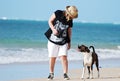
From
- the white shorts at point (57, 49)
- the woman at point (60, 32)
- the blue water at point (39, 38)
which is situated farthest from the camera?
the blue water at point (39, 38)

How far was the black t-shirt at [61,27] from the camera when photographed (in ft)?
39.4

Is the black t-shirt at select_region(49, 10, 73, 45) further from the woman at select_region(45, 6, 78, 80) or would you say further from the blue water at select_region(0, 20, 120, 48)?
the blue water at select_region(0, 20, 120, 48)

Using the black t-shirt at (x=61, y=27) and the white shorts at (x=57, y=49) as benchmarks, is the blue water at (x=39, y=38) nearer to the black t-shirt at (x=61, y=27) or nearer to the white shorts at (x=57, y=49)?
the white shorts at (x=57, y=49)

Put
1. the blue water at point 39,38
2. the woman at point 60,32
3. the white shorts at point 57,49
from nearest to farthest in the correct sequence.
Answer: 1. the woman at point 60,32
2. the white shorts at point 57,49
3. the blue water at point 39,38

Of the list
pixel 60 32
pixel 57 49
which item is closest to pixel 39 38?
pixel 57 49

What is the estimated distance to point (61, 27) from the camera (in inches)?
474

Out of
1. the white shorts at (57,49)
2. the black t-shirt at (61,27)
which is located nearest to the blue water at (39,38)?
the white shorts at (57,49)

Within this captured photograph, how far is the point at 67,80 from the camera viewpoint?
12219mm

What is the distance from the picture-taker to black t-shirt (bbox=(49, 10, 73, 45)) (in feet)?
39.4

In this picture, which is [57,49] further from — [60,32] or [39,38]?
[39,38]

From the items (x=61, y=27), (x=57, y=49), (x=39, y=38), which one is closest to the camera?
(x=61, y=27)

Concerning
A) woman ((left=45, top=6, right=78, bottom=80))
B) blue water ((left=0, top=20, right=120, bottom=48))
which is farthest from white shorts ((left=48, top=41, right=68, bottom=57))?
blue water ((left=0, top=20, right=120, bottom=48))

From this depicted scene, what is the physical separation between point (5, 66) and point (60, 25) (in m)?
5.55

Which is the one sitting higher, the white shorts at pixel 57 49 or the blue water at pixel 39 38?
the white shorts at pixel 57 49
